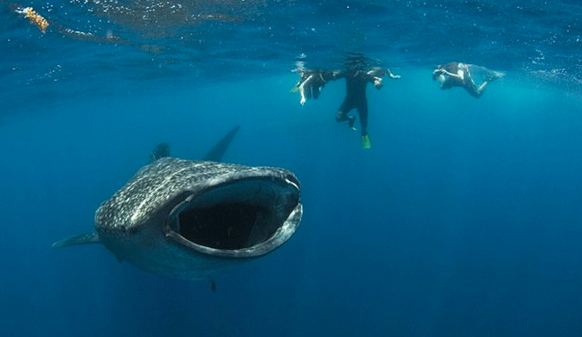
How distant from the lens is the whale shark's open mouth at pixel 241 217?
2.80 m

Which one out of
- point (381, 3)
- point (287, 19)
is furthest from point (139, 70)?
point (381, 3)

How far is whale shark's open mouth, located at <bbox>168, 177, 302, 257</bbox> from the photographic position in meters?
2.80

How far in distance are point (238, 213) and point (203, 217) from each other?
383 millimetres

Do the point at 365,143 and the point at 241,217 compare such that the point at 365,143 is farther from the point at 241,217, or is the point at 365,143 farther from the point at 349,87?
the point at 241,217

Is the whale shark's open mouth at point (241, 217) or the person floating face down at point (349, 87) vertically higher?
the whale shark's open mouth at point (241, 217)

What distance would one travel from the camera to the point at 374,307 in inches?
858

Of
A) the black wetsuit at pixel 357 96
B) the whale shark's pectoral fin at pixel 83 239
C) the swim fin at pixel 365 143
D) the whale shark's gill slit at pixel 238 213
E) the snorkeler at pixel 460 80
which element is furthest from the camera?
the snorkeler at pixel 460 80

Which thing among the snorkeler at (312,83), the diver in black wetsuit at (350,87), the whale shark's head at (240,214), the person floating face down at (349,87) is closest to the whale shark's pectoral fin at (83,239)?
the whale shark's head at (240,214)

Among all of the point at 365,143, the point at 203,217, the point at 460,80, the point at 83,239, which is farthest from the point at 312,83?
the point at 203,217

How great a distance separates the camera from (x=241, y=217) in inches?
153

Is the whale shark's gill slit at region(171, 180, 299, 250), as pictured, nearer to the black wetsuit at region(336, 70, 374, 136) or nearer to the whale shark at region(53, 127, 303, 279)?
the whale shark at region(53, 127, 303, 279)

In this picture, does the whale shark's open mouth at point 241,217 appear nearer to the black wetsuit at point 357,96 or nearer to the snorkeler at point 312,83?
the snorkeler at point 312,83

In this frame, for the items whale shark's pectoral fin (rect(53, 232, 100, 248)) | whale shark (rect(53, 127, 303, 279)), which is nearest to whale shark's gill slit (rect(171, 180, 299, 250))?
whale shark (rect(53, 127, 303, 279))

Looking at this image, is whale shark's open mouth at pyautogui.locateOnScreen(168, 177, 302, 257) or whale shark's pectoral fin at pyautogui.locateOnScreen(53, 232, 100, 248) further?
whale shark's pectoral fin at pyautogui.locateOnScreen(53, 232, 100, 248)
